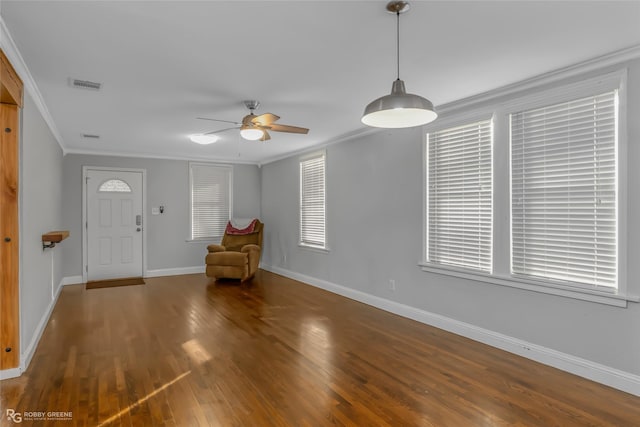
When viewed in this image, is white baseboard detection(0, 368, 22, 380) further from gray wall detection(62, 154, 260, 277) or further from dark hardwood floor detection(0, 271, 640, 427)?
gray wall detection(62, 154, 260, 277)

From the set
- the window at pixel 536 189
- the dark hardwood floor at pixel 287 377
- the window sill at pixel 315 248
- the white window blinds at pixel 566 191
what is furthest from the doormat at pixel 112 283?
the white window blinds at pixel 566 191

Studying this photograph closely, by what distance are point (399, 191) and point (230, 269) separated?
11.1ft

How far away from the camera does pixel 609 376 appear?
263 cm

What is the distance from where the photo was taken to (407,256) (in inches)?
169

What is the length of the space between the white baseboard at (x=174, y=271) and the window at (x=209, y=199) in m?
0.62

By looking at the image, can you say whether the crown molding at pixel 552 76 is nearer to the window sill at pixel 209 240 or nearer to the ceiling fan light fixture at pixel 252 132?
the ceiling fan light fixture at pixel 252 132

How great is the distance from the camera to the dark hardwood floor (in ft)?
7.33

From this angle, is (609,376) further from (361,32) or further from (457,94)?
(361,32)

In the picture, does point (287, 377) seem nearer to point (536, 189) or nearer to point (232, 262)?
point (536, 189)

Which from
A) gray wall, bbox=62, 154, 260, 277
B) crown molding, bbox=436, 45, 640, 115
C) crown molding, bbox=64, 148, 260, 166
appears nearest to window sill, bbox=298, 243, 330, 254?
gray wall, bbox=62, 154, 260, 277

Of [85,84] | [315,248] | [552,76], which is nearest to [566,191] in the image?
[552,76]

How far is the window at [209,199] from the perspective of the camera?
7355 mm

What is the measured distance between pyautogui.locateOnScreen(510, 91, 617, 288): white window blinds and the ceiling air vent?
144 inches

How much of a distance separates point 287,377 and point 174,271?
5.11m
